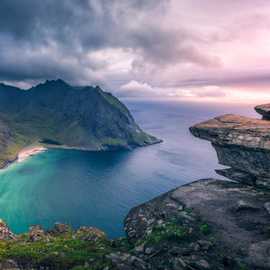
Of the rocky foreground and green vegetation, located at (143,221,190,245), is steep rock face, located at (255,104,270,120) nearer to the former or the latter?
the rocky foreground

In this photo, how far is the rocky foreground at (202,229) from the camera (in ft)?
78.3

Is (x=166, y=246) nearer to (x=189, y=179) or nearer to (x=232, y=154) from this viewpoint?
(x=232, y=154)

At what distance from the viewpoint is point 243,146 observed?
125 ft

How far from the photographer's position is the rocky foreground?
23859 mm

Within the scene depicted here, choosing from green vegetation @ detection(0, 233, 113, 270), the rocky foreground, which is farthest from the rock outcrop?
green vegetation @ detection(0, 233, 113, 270)

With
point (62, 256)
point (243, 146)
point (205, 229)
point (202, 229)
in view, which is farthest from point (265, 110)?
point (62, 256)

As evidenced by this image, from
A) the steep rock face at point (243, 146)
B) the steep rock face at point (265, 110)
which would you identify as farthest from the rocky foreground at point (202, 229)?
the steep rock face at point (265, 110)

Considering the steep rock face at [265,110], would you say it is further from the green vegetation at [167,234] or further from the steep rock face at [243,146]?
the green vegetation at [167,234]

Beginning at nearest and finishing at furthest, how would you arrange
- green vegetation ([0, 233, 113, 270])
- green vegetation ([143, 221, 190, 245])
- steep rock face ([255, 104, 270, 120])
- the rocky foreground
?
the rocky foreground
green vegetation ([0, 233, 113, 270])
green vegetation ([143, 221, 190, 245])
steep rock face ([255, 104, 270, 120])

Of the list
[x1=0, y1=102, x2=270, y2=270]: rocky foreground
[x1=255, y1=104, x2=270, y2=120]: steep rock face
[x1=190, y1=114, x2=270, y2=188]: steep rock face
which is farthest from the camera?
[x1=255, y1=104, x2=270, y2=120]: steep rock face

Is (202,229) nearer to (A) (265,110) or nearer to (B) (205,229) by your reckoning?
(B) (205,229)

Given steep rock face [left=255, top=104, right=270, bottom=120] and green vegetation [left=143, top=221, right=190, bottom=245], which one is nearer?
green vegetation [left=143, top=221, right=190, bottom=245]

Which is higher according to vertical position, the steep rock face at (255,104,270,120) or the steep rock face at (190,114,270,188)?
the steep rock face at (255,104,270,120)

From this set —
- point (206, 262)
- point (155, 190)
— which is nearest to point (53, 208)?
point (155, 190)
